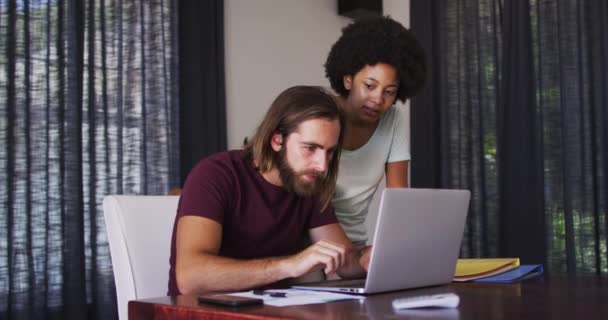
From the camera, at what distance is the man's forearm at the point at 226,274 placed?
4.99 feet

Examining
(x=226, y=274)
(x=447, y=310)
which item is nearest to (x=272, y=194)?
(x=226, y=274)

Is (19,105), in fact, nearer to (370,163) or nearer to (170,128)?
(170,128)

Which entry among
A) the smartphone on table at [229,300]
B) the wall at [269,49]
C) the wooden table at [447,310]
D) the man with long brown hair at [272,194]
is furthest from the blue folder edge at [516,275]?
the wall at [269,49]

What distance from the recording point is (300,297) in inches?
51.6

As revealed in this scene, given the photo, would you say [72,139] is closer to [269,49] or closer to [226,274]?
[269,49]

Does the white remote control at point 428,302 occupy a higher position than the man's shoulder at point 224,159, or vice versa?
the man's shoulder at point 224,159

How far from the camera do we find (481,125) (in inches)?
148

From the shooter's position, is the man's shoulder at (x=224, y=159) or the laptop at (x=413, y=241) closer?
the laptop at (x=413, y=241)

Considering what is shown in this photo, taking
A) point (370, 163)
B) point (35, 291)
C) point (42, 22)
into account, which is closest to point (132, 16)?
point (42, 22)

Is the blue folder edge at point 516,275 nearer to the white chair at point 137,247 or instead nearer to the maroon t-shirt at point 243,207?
the maroon t-shirt at point 243,207

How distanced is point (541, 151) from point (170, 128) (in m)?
1.68

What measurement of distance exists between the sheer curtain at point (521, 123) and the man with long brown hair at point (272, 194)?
187 centimetres

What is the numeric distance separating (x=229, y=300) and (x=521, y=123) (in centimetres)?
268

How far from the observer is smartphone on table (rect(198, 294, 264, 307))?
3.91 feet
